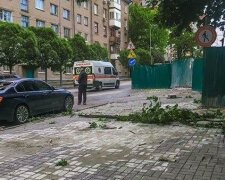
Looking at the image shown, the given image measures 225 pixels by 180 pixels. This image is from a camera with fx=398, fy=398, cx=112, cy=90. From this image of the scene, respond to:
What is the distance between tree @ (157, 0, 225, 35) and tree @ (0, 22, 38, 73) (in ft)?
77.6

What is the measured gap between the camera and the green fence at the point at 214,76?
44.1 feet

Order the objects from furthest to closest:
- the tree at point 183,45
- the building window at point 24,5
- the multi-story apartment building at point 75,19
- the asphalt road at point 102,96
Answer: the tree at point 183,45
the building window at point 24,5
the multi-story apartment building at point 75,19
the asphalt road at point 102,96

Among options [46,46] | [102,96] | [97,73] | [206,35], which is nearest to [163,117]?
[206,35]

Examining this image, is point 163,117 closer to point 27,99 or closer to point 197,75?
point 27,99

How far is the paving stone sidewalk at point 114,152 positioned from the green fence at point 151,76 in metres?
19.0

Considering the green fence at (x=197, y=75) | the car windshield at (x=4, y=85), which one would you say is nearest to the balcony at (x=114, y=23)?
the green fence at (x=197, y=75)

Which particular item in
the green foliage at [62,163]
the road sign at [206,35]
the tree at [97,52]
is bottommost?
the green foliage at [62,163]

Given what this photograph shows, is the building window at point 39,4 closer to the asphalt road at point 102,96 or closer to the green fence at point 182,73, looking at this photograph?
the asphalt road at point 102,96

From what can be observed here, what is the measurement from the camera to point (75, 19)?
54.4 meters

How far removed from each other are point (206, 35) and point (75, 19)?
4382cm

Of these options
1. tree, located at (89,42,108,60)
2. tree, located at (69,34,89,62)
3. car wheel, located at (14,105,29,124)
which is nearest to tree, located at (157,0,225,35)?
car wheel, located at (14,105,29,124)

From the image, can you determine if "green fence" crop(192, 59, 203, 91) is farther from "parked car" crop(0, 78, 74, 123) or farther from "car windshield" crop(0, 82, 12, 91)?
"car windshield" crop(0, 82, 12, 91)

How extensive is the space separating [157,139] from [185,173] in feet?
8.70

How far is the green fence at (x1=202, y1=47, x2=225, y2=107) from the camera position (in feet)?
44.1
